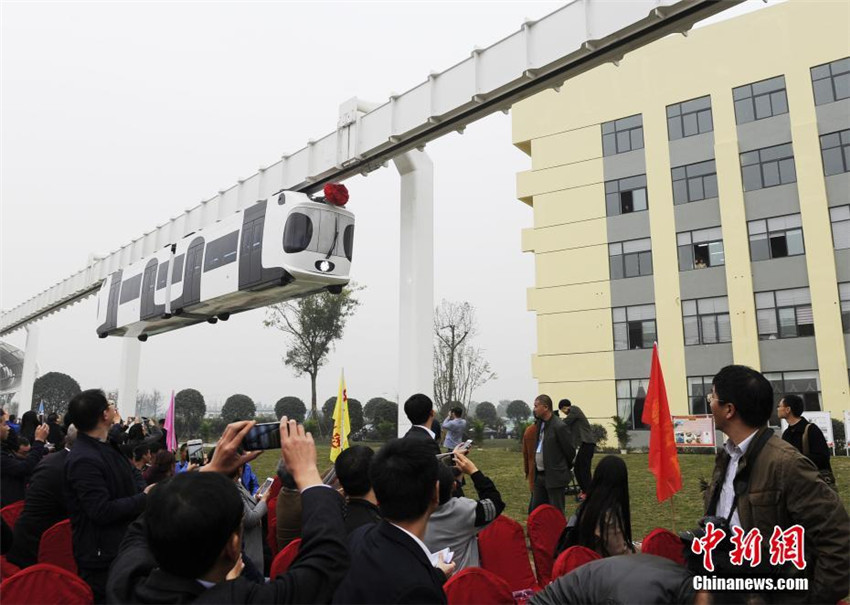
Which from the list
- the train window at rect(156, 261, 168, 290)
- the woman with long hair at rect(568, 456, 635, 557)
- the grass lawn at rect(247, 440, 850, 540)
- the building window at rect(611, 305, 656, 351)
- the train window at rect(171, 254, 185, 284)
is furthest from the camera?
the building window at rect(611, 305, 656, 351)

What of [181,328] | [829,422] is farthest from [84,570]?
[829,422]

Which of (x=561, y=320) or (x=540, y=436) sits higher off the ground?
(x=561, y=320)

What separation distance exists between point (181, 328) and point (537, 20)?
10.2 metres

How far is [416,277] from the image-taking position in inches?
340

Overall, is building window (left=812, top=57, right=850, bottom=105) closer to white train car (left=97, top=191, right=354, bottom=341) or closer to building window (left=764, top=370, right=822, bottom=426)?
building window (left=764, top=370, right=822, bottom=426)

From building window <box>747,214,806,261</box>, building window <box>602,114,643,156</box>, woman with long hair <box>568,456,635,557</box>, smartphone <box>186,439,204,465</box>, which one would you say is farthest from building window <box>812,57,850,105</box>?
smartphone <box>186,439,204,465</box>

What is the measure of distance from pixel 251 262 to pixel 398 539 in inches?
313

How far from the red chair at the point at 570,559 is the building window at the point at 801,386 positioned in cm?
2246

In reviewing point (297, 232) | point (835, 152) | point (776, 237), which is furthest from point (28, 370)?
point (835, 152)

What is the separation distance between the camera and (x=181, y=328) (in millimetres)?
13570

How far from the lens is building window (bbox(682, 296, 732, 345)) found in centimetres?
2441

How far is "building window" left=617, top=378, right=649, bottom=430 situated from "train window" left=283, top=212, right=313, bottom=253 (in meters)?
20.4

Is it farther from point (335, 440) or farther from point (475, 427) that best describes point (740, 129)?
point (335, 440)

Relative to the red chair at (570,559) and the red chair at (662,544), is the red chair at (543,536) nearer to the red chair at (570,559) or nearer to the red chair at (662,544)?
the red chair at (662,544)
